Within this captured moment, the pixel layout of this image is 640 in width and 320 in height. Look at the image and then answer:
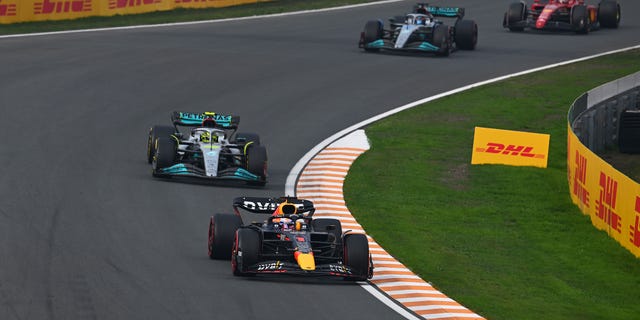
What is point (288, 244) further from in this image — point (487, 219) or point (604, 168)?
point (604, 168)

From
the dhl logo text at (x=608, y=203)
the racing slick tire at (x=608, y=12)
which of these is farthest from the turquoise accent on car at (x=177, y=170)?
the racing slick tire at (x=608, y=12)

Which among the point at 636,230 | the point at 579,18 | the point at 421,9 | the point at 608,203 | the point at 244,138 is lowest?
the point at 636,230

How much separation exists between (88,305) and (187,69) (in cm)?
2551

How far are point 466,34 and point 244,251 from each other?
29.4 meters

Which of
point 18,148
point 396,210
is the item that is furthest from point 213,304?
point 18,148

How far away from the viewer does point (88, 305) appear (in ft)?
59.3

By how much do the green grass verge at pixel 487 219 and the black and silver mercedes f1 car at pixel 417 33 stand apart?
243 inches

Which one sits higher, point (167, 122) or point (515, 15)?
point (515, 15)

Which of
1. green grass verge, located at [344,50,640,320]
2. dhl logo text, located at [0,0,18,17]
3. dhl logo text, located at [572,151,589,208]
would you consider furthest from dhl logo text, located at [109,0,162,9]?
dhl logo text, located at [572,151,589,208]

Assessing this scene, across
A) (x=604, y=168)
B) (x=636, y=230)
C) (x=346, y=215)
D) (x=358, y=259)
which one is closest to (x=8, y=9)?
(x=346, y=215)

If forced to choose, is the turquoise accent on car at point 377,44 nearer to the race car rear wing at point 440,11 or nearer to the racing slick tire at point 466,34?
the race car rear wing at point 440,11

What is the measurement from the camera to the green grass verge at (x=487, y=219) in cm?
2134

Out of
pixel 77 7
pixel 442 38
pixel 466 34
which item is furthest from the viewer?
pixel 77 7

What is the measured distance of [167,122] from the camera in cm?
3528
